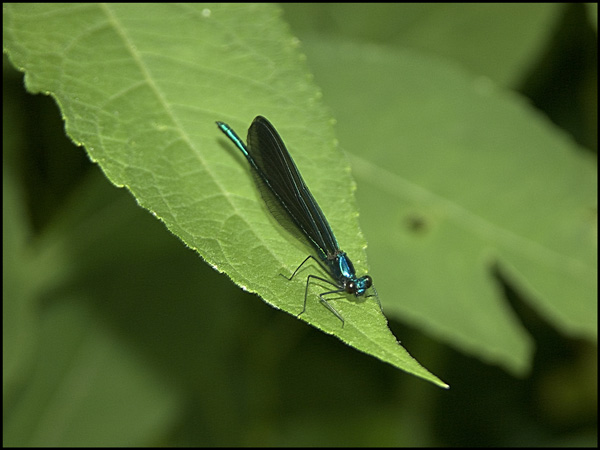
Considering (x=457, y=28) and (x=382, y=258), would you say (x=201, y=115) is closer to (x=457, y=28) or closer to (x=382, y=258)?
(x=382, y=258)

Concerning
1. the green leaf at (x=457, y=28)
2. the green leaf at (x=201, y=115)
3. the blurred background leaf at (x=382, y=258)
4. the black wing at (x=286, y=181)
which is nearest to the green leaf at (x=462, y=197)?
the blurred background leaf at (x=382, y=258)

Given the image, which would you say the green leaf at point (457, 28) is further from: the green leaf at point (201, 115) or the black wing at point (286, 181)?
the black wing at point (286, 181)

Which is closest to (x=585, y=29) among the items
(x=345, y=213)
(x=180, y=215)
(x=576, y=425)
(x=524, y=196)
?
(x=524, y=196)

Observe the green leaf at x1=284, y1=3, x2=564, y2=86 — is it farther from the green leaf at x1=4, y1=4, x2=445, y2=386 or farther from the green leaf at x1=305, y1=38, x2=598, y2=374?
the green leaf at x1=4, y1=4, x2=445, y2=386

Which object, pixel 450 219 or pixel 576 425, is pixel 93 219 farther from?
pixel 576 425

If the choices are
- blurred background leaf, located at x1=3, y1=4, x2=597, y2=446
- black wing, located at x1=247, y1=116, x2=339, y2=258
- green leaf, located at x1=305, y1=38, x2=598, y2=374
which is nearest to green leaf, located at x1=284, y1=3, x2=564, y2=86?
blurred background leaf, located at x1=3, y1=4, x2=597, y2=446

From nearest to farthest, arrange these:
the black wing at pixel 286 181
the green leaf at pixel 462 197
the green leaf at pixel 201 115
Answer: the green leaf at pixel 201 115
the black wing at pixel 286 181
the green leaf at pixel 462 197

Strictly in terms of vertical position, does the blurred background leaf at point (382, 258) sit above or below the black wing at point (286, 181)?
below
